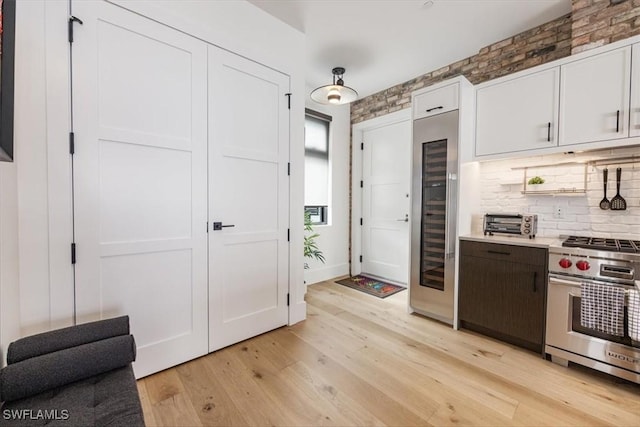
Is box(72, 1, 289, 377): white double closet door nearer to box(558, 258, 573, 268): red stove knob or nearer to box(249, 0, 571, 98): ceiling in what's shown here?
box(249, 0, 571, 98): ceiling

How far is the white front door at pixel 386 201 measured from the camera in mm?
4051

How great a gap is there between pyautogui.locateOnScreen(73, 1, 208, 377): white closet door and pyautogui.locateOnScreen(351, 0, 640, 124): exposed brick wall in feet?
9.04

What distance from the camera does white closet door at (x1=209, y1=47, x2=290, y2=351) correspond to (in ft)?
7.42

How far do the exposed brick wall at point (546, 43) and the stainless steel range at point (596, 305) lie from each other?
1.65 meters

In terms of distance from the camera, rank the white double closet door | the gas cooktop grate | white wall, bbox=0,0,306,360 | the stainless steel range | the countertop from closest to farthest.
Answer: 1. white wall, bbox=0,0,306,360
2. the white double closet door
3. the stainless steel range
4. the gas cooktop grate
5. the countertop

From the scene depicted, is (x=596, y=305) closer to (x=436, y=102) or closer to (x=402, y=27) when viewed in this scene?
(x=436, y=102)

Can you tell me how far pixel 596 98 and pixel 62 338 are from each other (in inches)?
147

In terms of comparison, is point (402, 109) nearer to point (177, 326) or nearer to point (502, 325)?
point (502, 325)

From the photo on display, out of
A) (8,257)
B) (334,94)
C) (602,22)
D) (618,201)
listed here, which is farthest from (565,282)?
(8,257)

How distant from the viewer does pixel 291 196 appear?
2.77 metres

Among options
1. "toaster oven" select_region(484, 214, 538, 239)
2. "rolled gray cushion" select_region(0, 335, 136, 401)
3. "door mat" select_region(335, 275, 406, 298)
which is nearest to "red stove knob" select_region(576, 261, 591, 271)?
"toaster oven" select_region(484, 214, 538, 239)

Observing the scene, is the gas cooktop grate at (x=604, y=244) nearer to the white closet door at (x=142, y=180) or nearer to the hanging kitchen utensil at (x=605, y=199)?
the hanging kitchen utensil at (x=605, y=199)

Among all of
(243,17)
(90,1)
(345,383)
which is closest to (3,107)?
(90,1)

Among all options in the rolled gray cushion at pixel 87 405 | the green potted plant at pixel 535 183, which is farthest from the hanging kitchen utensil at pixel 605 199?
the rolled gray cushion at pixel 87 405
